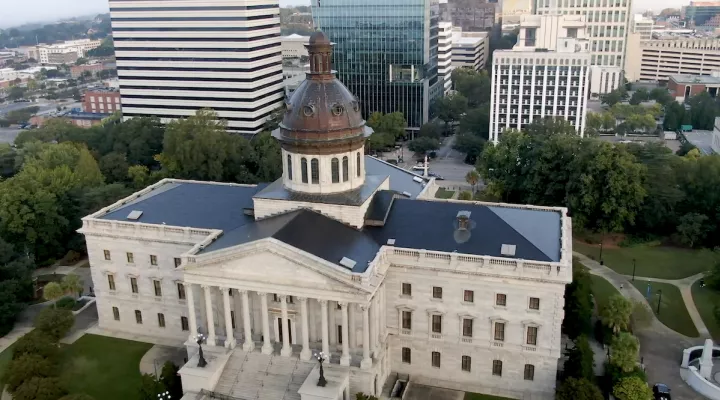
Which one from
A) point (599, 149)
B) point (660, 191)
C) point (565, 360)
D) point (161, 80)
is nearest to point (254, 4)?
point (161, 80)

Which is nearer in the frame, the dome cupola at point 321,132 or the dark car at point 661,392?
the dark car at point 661,392

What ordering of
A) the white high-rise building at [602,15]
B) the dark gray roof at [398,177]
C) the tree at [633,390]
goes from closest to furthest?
the tree at [633,390] < the dark gray roof at [398,177] < the white high-rise building at [602,15]

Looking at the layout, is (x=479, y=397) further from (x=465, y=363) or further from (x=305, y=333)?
(x=305, y=333)

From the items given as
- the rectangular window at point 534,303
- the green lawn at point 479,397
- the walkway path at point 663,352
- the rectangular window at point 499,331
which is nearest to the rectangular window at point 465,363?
the green lawn at point 479,397

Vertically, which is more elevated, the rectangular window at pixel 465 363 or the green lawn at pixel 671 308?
the rectangular window at pixel 465 363

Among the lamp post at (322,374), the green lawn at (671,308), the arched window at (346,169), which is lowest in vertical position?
the green lawn at (671,308)

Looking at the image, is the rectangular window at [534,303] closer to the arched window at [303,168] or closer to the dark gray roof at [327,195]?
the dark gray roof at [327,195]

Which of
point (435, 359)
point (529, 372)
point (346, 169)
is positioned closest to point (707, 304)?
point (529, 372)

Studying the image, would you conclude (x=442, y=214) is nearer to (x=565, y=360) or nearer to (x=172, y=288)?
(x=565, y=360)
